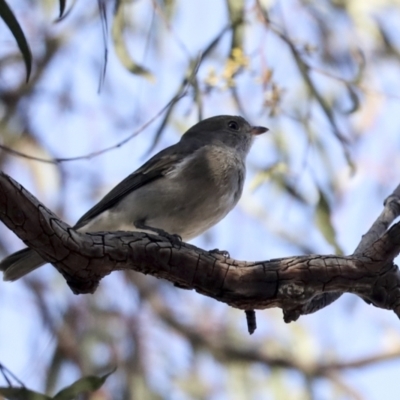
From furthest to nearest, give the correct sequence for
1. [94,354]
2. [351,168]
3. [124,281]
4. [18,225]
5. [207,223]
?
[124,281] → [94,354] → [207,223] → [351,168] → [18,225]

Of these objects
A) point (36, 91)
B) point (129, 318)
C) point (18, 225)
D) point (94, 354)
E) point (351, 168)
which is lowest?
point (18, 225)

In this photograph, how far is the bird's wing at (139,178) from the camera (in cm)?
329

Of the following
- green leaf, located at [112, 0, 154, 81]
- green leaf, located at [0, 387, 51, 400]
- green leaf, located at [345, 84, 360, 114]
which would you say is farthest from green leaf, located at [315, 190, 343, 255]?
green leaf, located at [0, 387, 51, 400]

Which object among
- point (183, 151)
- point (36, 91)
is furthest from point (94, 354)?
point (36, 91)

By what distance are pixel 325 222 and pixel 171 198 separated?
0.69 m

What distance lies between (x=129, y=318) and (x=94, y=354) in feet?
0.84

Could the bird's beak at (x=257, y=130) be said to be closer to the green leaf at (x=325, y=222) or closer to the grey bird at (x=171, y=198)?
the grey bird at (x=171, y=198)

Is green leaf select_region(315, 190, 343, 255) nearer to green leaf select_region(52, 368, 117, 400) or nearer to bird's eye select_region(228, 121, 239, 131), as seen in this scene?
green leaf select_region(52, 368, 117, 400)

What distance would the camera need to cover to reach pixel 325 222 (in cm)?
275

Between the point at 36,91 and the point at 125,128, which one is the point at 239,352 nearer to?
the point at 125,128

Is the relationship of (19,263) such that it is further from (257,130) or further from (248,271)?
(257,130)

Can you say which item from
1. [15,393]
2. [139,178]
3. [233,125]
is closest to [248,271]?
[15,393]

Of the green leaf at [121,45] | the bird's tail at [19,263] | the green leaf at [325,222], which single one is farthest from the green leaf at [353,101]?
the bird's tail at [19,263]

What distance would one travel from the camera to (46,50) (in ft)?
12.7
